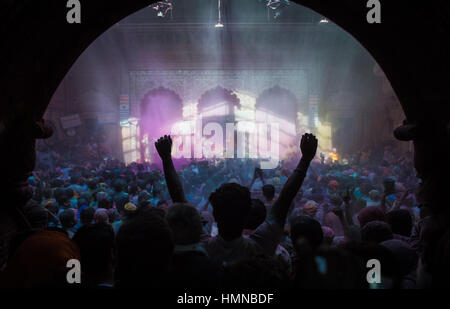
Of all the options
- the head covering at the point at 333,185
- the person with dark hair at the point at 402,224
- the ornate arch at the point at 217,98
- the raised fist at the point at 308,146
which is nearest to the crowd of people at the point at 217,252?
the raised fist at the point at 308,146

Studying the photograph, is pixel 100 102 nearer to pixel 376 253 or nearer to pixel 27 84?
Answer: pixel 27 84

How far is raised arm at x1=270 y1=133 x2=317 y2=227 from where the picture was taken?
6.77ft

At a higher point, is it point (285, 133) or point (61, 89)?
point (61, 89)

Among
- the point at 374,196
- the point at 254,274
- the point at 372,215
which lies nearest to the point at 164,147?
the point at 254,274

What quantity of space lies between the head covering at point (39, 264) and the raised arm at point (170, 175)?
30.6 inches

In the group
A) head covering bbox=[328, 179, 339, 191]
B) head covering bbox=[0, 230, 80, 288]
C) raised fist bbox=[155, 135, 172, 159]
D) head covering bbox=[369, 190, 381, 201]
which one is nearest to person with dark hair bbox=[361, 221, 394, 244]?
raised fist bbox=[155, 135, 172, 159]

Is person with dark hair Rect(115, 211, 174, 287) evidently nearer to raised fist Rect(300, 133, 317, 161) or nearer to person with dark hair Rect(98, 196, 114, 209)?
raised fist Rect(300, 133, 317, 161)

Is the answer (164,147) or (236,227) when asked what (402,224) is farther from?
(164,147)

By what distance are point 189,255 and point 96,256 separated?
493 millimetres

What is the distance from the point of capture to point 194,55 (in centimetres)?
1969

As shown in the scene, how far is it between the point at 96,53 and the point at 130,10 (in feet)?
59.5
